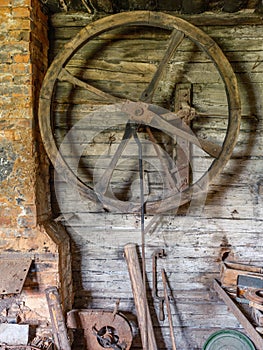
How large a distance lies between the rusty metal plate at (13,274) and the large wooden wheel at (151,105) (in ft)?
1.72

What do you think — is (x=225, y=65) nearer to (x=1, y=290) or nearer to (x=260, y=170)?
(x=260, y=170)

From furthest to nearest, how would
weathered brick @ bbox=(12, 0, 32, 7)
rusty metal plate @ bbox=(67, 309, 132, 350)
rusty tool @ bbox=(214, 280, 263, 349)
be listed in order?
1. rusty metal plate @ bbox=(67, 309, 132, 350)
2. weathered brick @ bbox=(12, 0, 32, 7)
3. rusty tool @ bbox=(214, 280, 263, 349)

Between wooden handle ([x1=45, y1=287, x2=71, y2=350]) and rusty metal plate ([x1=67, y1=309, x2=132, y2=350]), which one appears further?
rusty metal plate ([x1=67, y1=309, x2=132, y2=350])

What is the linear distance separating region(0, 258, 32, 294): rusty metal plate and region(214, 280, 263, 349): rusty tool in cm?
109

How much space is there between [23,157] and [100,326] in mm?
1094

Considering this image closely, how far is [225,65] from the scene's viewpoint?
149 centimetres

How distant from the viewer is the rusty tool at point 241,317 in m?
1.43

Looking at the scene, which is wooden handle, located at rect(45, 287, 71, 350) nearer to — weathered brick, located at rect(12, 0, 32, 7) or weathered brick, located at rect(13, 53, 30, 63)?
weathered brick, located at rect(13, 53, 30, 63)

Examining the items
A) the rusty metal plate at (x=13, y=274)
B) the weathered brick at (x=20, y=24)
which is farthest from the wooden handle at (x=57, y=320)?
the weathered brick at (x=20, y=24)

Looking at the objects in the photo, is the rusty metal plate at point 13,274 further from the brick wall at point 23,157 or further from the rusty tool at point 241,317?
the rusty tool at point 241,317

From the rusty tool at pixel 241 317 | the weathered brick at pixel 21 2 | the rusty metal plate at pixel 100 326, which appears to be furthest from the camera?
the rusty metal plate at pixel 100 326

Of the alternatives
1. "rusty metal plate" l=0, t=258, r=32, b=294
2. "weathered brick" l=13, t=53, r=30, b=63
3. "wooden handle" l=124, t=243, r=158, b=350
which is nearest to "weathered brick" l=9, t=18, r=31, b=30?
"weathered brick" l=13, t=53, r=30, b=63

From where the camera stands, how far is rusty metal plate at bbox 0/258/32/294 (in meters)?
1.52

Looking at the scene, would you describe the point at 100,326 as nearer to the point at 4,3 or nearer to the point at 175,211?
the point at 175,211
